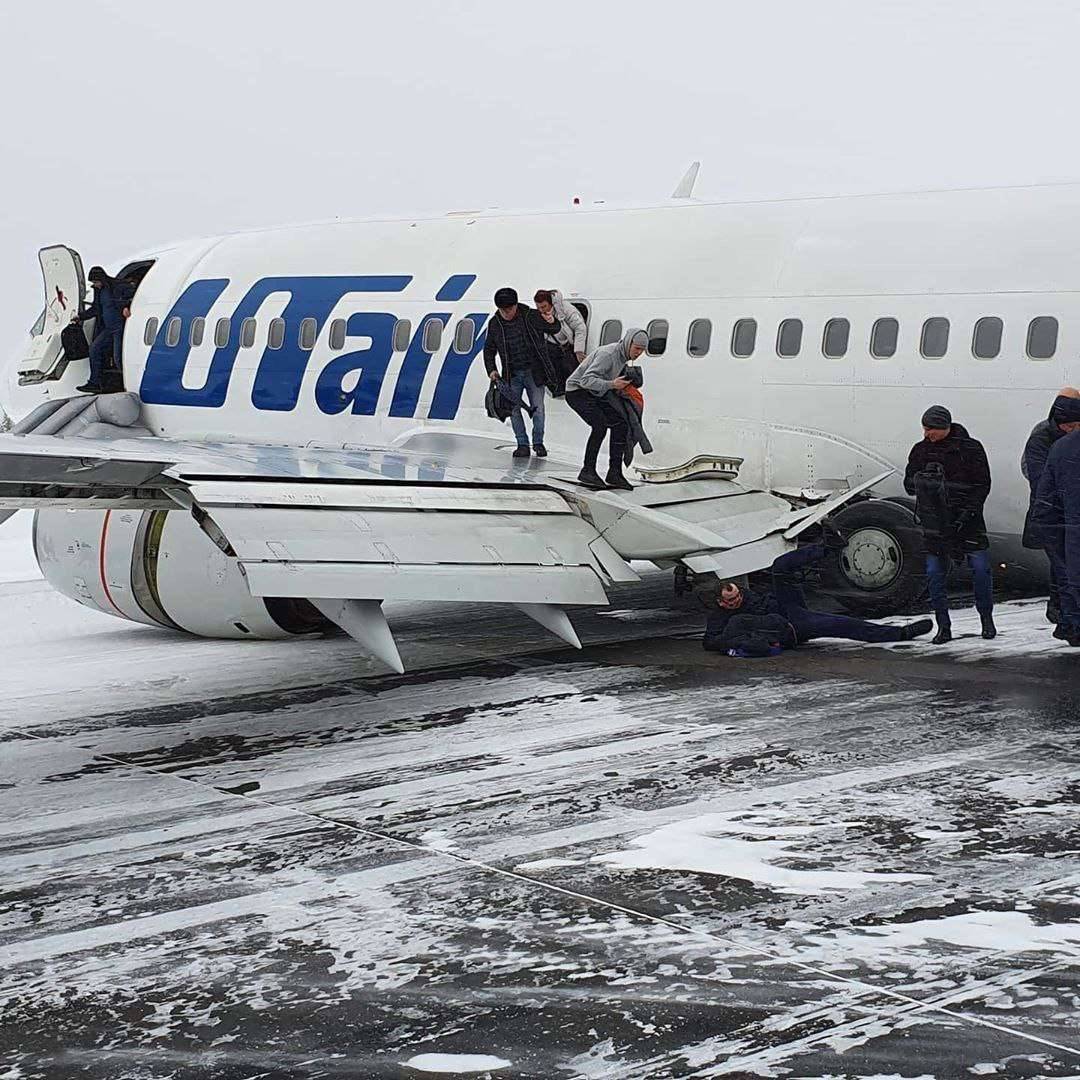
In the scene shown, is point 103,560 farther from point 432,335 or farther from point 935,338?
point 935,338

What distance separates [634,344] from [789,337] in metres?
1.68

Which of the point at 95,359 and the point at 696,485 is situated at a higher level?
the point at 95,359

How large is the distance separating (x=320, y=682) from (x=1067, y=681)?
545 centimetres

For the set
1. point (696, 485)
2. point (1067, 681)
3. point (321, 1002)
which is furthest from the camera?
point (696, 485)

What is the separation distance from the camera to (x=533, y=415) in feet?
49.9

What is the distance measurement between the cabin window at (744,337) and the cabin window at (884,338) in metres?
1.10

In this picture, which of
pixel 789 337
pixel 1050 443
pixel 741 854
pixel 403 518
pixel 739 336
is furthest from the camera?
pixel 739 336

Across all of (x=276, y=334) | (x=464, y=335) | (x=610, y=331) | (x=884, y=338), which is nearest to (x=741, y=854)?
(x=884, y=338)

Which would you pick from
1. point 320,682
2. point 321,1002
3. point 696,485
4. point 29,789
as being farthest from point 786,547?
point 321,1002

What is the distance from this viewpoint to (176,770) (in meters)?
9.75

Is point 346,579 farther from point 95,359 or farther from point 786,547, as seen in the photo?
point 95,359

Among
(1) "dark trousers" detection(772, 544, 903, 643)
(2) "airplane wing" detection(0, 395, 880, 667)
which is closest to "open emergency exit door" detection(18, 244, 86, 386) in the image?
(2) "airplane wing" detection(0, 395, 880, 667)

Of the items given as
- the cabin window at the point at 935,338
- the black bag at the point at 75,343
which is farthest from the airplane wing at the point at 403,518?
the black bag at the point at 75,343

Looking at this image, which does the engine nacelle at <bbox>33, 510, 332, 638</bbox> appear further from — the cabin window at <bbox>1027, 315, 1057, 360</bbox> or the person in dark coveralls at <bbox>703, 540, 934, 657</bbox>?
the cabin window at <bbox>1027, 315, 1057, 360</bbox>
